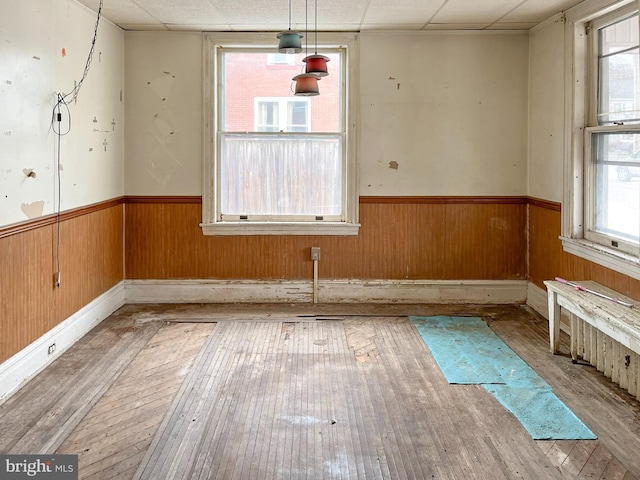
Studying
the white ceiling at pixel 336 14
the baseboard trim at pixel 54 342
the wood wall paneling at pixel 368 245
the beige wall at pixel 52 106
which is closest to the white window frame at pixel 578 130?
the white ceiling at pixel 336 14

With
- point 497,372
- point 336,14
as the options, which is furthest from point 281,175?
point 497,372

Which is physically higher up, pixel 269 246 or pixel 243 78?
pixel 243 78

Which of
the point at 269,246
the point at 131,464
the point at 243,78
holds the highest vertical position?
the point at 243,78

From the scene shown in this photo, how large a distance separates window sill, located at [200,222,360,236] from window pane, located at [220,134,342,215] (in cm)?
14

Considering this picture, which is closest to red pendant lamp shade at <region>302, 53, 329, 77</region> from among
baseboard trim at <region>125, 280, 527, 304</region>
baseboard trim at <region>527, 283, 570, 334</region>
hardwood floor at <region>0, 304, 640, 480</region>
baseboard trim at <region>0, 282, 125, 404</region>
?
hardwood floor at <region>0, 304, 640, 480</region>

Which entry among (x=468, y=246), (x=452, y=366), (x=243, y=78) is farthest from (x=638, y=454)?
(x=243, y=78)

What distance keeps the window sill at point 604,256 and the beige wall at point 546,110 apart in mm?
466

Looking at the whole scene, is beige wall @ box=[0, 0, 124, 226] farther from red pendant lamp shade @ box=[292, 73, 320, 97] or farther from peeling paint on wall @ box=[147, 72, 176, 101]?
red pendant lamp shade @ box=[292, 73, 320, 97]

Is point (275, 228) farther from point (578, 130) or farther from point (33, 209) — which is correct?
point (578, 130)

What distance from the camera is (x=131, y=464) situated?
268 cm

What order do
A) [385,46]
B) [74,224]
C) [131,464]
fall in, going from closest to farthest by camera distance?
[131,464]
[74,224]
[385,46]

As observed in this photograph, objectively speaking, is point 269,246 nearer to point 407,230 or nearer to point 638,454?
point 407,230

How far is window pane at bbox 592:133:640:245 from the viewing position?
13.0ft

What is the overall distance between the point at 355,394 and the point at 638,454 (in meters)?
1.53
